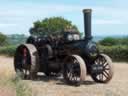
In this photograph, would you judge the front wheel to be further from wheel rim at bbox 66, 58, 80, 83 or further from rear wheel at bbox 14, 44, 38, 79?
rear wheel at bbox 14, 44, 38, 79

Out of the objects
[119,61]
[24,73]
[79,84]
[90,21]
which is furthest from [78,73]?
[119,61]

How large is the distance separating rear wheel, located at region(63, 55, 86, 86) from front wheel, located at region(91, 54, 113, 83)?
924mm

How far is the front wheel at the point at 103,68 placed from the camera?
1736cm

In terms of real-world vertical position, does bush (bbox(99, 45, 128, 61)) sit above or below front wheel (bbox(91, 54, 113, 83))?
below

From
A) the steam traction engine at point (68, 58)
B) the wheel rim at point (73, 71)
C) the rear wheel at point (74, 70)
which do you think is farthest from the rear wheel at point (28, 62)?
the wheel rim at point (73, 71)

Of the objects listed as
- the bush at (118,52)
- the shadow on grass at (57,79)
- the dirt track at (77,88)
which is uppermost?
the dirt track at (77,88)

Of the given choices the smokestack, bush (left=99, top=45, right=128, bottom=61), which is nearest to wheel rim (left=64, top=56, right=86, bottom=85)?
the smokestack

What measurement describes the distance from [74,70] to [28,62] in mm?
2752

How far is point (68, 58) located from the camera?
1728cm

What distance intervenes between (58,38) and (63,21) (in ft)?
133

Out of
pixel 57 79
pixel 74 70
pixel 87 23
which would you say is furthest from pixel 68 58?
pixel 57 79

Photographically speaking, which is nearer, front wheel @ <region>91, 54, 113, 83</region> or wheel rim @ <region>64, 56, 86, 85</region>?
wheel rim @ <region>64, 56, 86, 85</region>

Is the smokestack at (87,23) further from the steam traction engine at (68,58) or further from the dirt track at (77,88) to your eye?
the dirt track at (77,88)

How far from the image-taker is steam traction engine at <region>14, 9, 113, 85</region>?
1702cm
